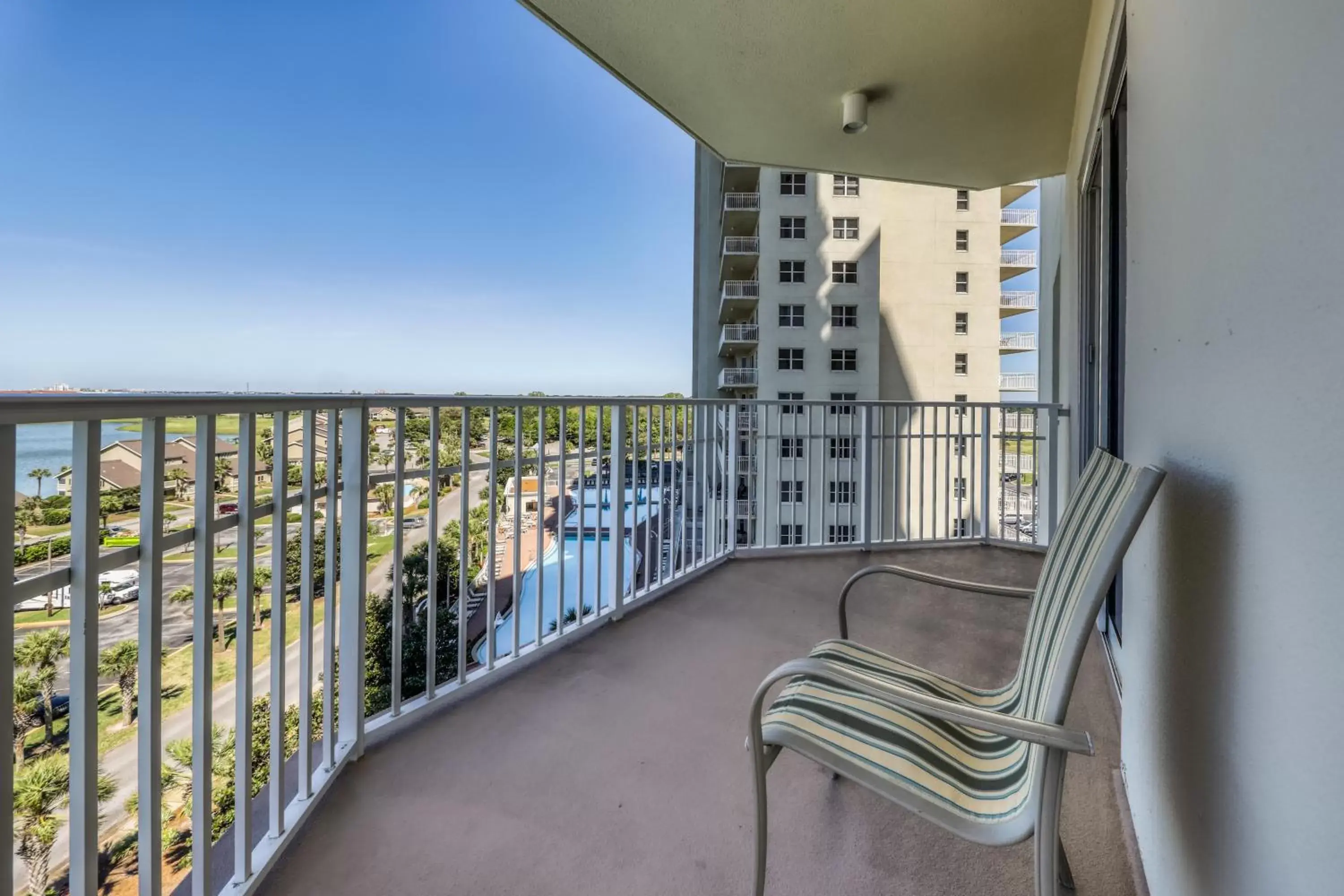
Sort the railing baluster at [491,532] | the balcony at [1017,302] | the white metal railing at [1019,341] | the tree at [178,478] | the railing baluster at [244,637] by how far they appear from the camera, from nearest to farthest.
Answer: the tree at [178,478] < the railing baluster at [244,637] < the railing baluster at [491,532] < the white metal railing at [1019,341] < the balcony at [1017,302]

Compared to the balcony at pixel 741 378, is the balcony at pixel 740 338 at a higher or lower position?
higher

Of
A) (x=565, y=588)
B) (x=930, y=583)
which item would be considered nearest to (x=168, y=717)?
(x=565, y=588)

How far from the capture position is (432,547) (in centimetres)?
183

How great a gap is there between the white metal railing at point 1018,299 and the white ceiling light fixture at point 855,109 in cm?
1695

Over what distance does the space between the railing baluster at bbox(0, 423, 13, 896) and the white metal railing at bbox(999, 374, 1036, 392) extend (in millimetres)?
18548

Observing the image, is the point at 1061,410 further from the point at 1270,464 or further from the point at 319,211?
the point at 319,211

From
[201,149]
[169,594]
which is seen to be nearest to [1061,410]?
[169,594]

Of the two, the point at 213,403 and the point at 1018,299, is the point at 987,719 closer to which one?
the point at 213,403

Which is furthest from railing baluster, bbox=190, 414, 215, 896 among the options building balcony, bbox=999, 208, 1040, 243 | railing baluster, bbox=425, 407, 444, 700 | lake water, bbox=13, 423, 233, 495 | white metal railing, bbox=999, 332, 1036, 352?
building balcony, bbox=999, 208, 1040, 243

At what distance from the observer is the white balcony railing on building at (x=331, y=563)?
81 centimetres

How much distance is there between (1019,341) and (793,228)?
825 centimetres

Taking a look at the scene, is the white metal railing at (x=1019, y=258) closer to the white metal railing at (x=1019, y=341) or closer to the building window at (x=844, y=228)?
the white metal railing at (x=1019, y=341)

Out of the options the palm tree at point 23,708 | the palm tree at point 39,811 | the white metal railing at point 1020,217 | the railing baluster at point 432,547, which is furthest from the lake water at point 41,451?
the white metal railing at point 1020,217

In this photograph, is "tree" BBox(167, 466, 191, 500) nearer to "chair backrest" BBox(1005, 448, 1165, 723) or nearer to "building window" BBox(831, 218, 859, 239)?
"chair backrest" BBox(1005, 448, 1165, 723)
